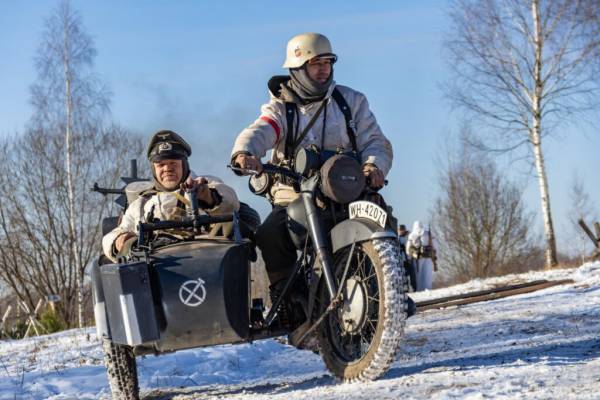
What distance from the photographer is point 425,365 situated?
481cm

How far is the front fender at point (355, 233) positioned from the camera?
13.8ft

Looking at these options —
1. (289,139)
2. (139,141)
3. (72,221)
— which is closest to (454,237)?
(139,141)

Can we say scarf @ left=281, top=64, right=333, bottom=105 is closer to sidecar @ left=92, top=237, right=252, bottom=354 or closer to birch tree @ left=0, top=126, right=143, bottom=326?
sidecar @ left=92, top=237, right=252, bottom=354

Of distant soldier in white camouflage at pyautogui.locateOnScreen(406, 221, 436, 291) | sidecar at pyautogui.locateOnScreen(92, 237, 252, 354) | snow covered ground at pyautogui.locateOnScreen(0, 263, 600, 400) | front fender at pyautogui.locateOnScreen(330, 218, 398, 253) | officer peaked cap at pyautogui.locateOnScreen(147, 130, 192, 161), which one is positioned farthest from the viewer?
distant soldier in white camouflage at pyautogui.locateOnScreen(406, 221, 436, 291)

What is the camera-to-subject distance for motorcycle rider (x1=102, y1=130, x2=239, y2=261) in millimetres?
4848

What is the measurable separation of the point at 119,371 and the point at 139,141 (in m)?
29.0

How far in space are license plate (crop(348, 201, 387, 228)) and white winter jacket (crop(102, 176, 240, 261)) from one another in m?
0.78

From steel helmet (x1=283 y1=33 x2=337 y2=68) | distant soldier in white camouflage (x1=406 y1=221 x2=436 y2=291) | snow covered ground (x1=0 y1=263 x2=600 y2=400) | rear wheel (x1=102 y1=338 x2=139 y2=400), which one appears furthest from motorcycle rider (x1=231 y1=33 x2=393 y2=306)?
distant soldier in white camouflage (x1=406 y1=221 x2=436 y2=291)

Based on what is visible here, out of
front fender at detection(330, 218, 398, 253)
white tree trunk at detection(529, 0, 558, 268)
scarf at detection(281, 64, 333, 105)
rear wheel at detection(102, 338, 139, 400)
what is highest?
white tree trunk at detection(529, 0, 558, 268)

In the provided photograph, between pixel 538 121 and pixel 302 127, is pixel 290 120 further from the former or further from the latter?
pixel 538 121

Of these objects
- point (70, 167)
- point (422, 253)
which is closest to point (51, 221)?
point (70, 167)

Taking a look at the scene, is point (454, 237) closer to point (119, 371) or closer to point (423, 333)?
point (423, 333)

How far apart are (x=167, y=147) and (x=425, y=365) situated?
78.9 inches

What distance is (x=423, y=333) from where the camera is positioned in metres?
7.19
